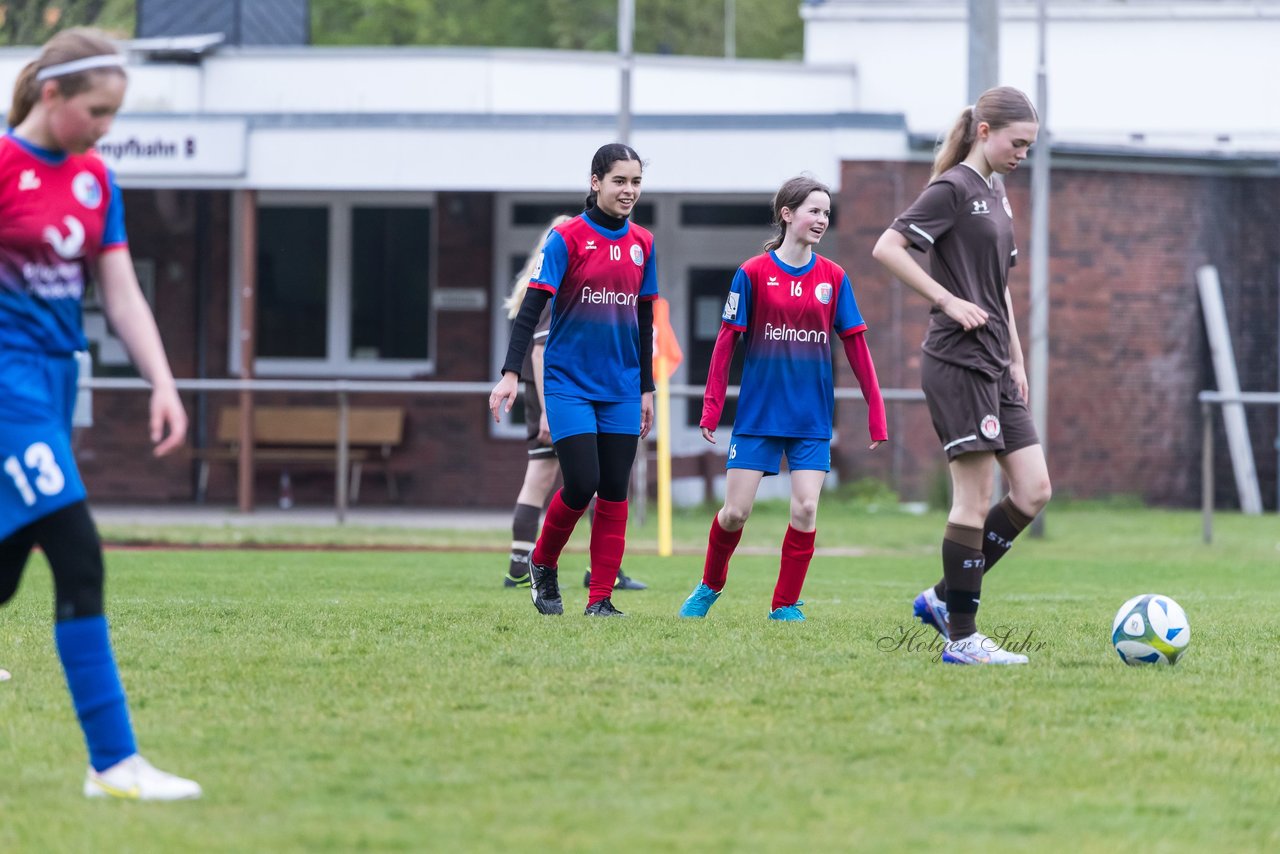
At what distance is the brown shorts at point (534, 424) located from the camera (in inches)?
384

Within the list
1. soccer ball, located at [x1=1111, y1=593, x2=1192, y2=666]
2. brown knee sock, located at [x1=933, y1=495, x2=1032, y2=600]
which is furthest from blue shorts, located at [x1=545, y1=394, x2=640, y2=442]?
soccer ball, located at [x1=1111, y1=593, x2=1192, y2=666]

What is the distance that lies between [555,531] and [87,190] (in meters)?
3.71

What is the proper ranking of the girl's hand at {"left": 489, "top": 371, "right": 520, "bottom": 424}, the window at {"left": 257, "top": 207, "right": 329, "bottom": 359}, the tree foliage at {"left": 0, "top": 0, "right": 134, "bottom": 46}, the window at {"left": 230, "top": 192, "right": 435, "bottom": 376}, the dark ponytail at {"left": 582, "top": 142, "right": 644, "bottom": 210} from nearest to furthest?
the girl's hand at {"left": 489, "top": 371, "right": 520, "bottom": 424} → the dark ponytail at {"left": 582, "top": 142, "right": 644, "bottom": 210} → the window at {"left": 230, "top": 192, "right": 435, "bottom": 376} → the window at {"left": 257, "top": 207, "right": 329, "bottom": 359} → the tree foliage at {"left": 0, "top": 0, "right": 134, "bottom": 46}

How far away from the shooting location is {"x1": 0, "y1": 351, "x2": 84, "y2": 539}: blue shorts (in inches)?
163

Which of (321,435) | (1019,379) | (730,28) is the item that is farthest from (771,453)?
(730,28)

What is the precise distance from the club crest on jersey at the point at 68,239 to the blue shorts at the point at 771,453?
A: 152 inches

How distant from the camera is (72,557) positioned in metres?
4.21

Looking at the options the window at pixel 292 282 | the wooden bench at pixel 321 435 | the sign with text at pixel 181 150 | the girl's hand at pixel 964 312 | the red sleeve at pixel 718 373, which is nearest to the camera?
the girl's hand at pixel 964 312

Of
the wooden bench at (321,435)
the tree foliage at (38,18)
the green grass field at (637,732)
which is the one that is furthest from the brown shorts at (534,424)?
the tree foliage at (38,18)

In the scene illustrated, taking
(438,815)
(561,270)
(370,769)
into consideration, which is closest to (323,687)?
(370,769)

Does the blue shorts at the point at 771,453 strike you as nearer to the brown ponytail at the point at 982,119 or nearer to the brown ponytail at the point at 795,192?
the brown ponytail at the point at 795,192

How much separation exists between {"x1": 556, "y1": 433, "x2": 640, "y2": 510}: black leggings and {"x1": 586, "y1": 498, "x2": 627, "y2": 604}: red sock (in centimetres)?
6

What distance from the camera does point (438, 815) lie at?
3.98 metres
